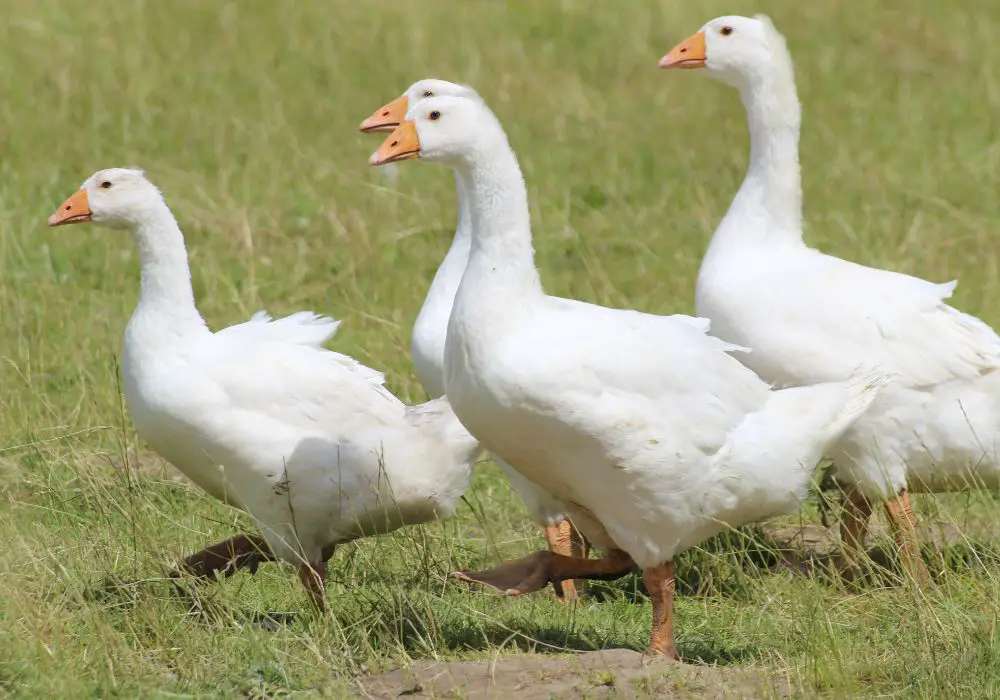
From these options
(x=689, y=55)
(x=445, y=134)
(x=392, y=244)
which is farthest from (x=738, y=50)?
(x=392, y=244)

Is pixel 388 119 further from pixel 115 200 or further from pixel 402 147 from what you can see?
pixel 402 147

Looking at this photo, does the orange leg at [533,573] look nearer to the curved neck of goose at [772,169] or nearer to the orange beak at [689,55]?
the curved neck of goose at [772,169]

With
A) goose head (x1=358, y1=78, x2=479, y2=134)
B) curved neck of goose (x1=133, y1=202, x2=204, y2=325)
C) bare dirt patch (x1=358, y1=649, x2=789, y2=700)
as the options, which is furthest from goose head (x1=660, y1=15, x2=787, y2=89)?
bare dirt patch (x1=358, y1=649, x2=789, y2=700)

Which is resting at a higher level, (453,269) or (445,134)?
(445,134)

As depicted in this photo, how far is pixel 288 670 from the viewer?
4.89 metres

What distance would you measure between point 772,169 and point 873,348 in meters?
1.06

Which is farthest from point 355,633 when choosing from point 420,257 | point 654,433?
point 420,257

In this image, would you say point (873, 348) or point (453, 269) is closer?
point (873, 348)

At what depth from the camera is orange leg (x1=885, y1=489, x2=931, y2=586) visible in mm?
6312

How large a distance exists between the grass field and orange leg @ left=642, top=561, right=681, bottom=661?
0.25m

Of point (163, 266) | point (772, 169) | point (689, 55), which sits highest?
point (689, 55)

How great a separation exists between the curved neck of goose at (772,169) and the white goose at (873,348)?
0.04ft

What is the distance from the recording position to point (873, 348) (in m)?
6.45

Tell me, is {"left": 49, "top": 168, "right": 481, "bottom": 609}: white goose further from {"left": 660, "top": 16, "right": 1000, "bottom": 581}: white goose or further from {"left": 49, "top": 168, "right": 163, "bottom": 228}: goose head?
{"left": 660, "top": 16, "right": 1000, "bottom": 581}: white goose
